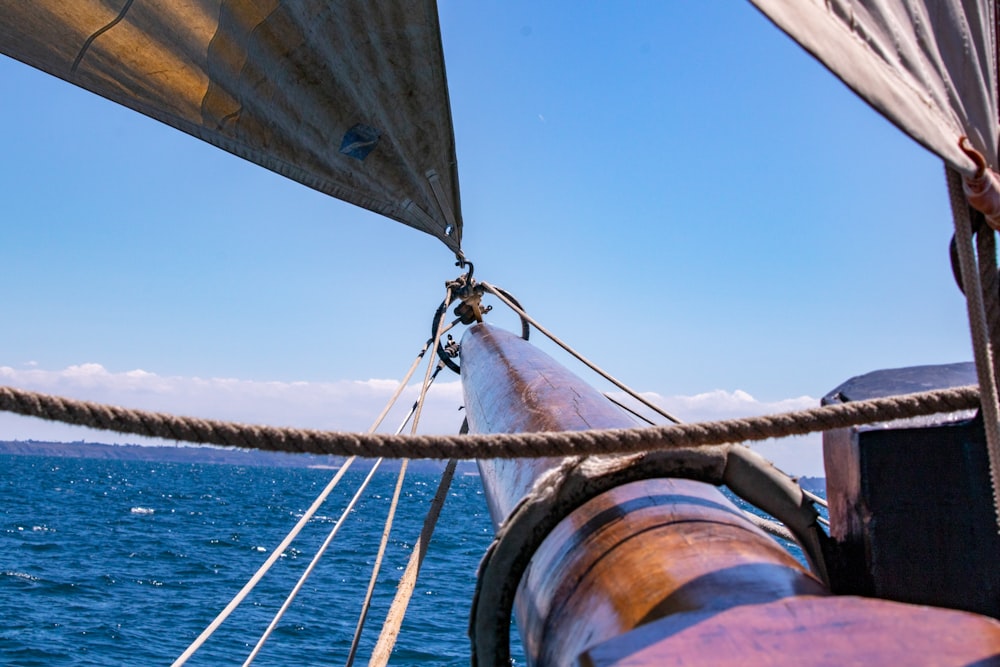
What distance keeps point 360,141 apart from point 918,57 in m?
3.10

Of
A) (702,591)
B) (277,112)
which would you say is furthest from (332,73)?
(702,591)

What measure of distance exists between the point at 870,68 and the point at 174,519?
35480mm

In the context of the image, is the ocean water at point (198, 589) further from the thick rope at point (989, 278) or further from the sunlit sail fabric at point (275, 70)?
the thick rope at point (989, 278)

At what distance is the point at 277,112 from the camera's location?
3676mm

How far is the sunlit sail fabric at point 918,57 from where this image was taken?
105cm

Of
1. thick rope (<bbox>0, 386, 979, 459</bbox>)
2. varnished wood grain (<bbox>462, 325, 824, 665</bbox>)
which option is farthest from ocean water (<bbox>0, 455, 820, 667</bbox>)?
thick rope (<bbox>0, 386, 979, 459</bbox>)

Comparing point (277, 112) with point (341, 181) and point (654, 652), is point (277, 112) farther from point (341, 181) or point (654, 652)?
point (654, 652)

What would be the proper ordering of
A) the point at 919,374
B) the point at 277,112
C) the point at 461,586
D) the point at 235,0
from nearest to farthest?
the point at 919,374 < the point at 235,0 < the point at 277,112 < the point at 461,586

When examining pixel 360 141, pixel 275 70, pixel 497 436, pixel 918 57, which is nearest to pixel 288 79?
pixel 275 70

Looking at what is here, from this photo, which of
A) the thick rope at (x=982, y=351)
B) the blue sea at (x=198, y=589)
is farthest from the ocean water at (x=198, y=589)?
the thick rope at (x=982, y=351)

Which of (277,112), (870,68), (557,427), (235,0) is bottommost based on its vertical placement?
(557,427)

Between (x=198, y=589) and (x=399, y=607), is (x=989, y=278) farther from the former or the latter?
(x=198, y=589)

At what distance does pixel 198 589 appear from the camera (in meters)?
16.7

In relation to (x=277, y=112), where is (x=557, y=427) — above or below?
below
